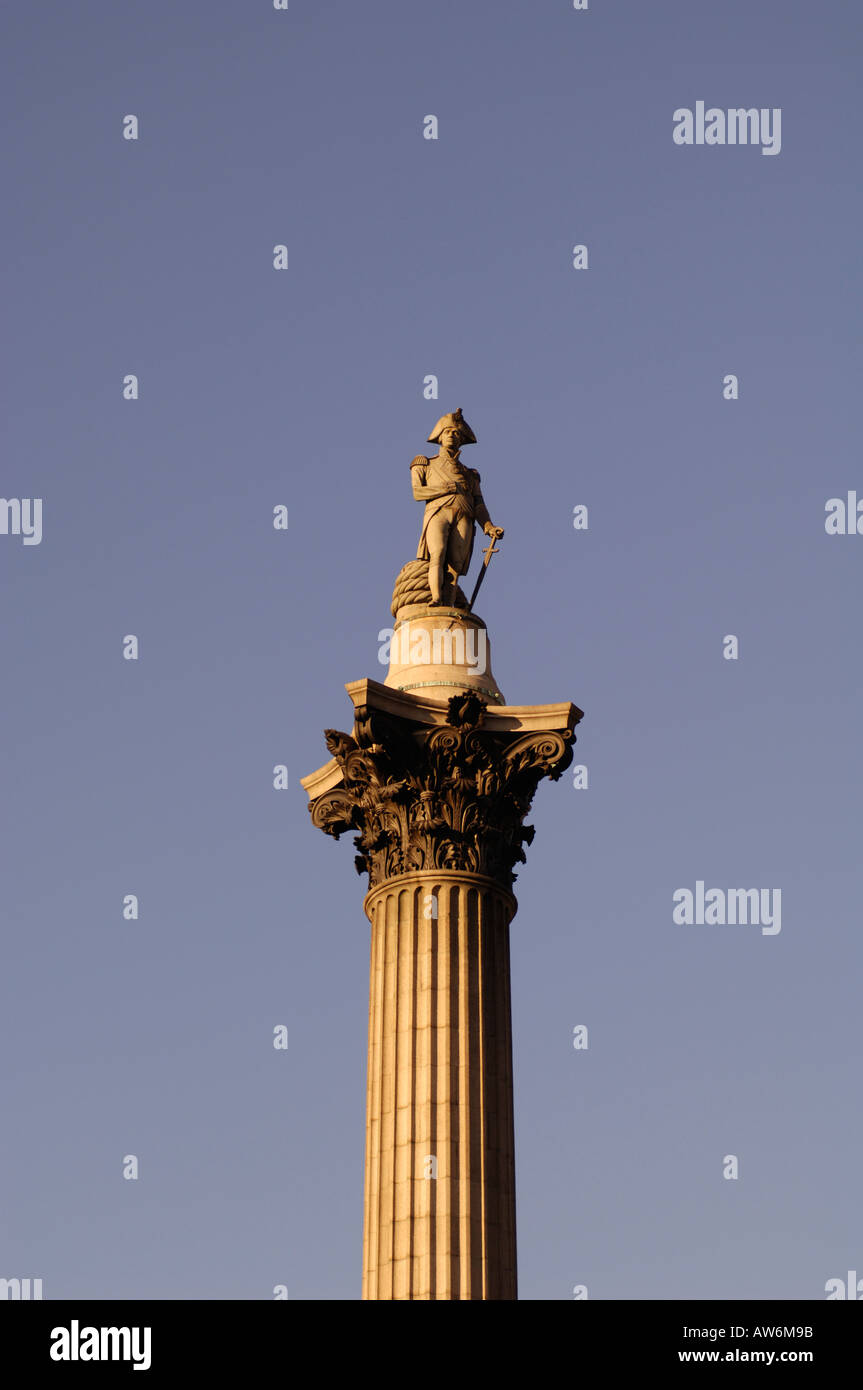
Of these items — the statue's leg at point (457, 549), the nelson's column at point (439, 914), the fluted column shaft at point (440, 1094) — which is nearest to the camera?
the fluted column shaft at point (440, 1094)

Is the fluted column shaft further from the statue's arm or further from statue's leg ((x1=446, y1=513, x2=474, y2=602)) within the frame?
the statue's arm

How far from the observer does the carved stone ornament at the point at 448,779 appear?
148 feet

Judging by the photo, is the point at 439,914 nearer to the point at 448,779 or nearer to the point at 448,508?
the point at 448,779

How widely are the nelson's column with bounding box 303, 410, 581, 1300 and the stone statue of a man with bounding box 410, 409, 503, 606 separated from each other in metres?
0.06

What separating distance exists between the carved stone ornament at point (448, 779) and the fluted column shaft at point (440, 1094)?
493 millimetres

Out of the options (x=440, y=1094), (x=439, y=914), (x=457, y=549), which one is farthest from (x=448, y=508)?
(x=440, y=1094)

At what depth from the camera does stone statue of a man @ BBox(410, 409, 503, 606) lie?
4894cm

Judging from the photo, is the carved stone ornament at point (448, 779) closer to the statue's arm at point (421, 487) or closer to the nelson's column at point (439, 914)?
the nelson's column at point (439, 914)

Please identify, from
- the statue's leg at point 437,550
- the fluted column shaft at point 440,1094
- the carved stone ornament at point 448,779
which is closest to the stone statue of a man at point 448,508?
the statue's leg at point 437,550

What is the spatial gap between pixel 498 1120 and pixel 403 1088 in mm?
1799

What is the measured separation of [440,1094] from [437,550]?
38.5 ft

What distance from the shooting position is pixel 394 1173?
139 ft
